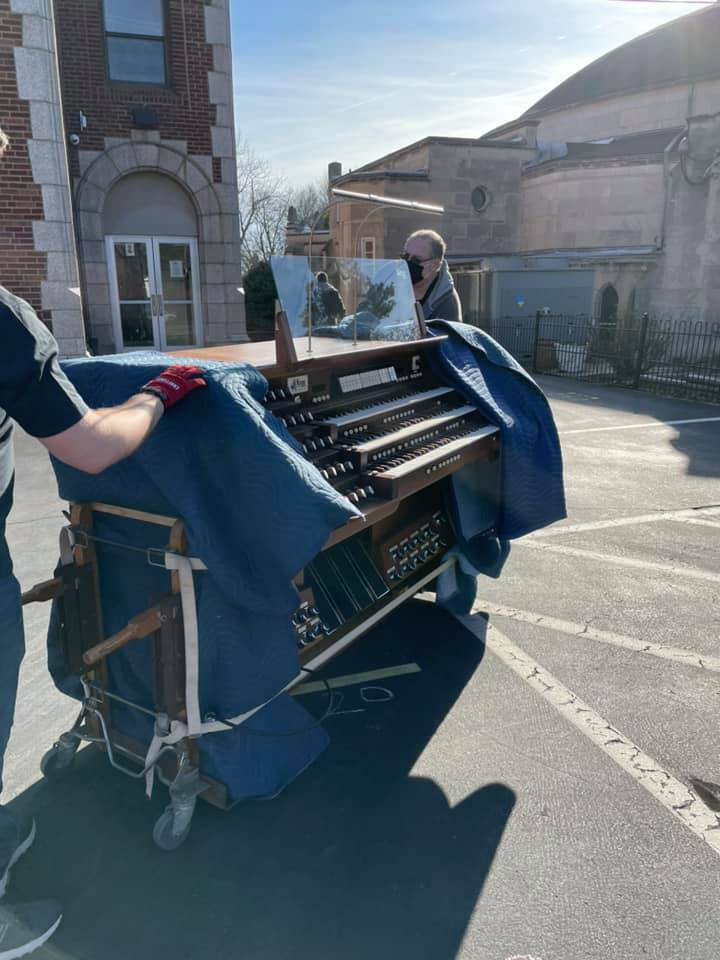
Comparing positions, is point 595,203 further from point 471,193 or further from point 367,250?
point 367,250

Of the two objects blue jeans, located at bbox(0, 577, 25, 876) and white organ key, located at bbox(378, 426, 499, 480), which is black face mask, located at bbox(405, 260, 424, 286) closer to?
white organ key, located at bbox(378, 426, 499, 480)

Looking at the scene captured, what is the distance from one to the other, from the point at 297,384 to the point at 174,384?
99 centimetres

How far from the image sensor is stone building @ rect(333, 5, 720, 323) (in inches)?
822

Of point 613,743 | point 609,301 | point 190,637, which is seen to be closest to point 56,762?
point 190,637

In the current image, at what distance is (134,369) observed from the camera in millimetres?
2281

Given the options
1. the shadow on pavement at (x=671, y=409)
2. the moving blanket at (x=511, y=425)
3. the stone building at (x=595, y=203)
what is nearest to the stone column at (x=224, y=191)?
the shadow on pavement at (x=671, y=409)

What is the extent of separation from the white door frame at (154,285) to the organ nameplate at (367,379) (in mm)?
8928

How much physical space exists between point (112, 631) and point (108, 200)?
1107 centimetres

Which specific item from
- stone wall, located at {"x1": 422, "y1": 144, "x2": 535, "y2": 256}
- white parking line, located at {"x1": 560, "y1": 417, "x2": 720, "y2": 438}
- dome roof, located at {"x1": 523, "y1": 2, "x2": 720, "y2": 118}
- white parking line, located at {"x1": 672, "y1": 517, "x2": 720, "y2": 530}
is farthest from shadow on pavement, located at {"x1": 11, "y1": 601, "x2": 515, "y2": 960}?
dome roof, located at {"x1": 523, "y1": 2, "x2": 720, "y2": 118}

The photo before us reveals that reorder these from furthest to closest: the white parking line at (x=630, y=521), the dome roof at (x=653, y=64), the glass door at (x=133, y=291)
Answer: the dome roof at (x=653, y=64) < the glass door at (x=133, y=291) < the white parking line at (x=630, y=521)

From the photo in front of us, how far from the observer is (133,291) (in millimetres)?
12180

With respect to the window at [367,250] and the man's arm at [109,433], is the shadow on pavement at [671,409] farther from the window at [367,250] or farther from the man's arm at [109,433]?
the man's arm at [109,433]

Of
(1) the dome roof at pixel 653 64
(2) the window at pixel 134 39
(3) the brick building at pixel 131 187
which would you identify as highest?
(1) the dome roof at pixel 653 64

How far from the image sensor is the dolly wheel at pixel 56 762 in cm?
272
